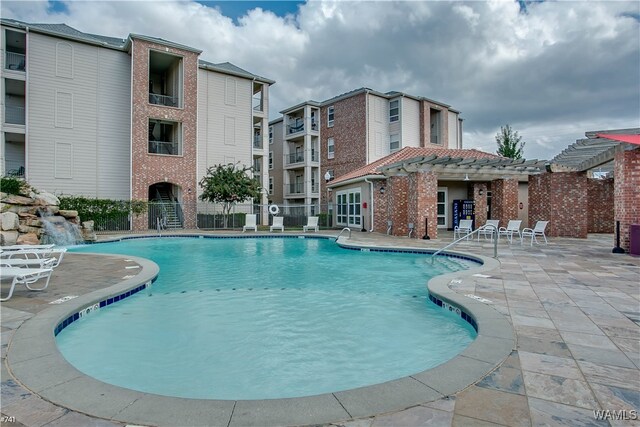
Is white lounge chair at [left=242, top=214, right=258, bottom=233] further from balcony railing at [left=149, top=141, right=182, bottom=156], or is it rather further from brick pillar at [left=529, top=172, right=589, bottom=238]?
brick pillar at [left=529, top=172, right=589, bottom=238]

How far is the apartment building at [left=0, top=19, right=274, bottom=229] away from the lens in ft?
61.3

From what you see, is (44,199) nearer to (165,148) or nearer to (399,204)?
(165,148)

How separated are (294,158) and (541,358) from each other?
29880 millimetres

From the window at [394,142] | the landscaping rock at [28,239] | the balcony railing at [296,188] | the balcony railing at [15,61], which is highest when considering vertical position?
the balcony railing at [15,61]

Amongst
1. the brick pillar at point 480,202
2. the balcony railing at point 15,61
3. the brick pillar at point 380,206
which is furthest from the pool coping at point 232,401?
the balcony railing at point 15,61

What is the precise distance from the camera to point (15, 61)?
1914cm

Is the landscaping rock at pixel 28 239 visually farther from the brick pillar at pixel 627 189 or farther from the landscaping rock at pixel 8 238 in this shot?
the brick pillar at pixel 627 189

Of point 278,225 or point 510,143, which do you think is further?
point 510,143

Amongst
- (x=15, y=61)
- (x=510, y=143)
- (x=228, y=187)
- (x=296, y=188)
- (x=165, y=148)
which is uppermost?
(x=15, y=61)

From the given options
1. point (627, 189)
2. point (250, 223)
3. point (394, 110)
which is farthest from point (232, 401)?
point (394, 110)

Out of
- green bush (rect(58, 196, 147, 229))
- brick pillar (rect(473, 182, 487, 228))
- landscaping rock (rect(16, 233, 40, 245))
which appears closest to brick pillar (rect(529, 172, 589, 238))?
brick pillar (rect(473, 182, 487, 228))

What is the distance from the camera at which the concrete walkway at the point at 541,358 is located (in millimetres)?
2121

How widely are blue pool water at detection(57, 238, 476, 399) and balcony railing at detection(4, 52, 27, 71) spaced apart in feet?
61.2

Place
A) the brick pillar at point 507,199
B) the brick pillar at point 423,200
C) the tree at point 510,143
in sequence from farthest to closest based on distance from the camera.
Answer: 1. the tree at point 510,143
2. the brick pillar at point 507,199
3. the brick pillar at point 423,200
